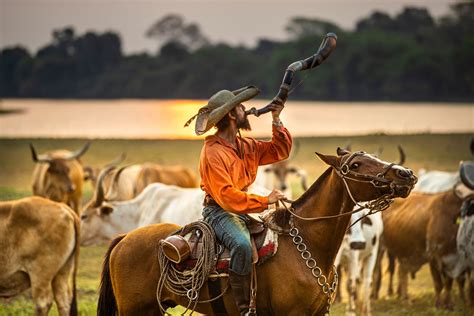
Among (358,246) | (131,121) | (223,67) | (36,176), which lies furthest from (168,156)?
(358,246)

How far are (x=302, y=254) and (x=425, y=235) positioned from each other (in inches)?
316

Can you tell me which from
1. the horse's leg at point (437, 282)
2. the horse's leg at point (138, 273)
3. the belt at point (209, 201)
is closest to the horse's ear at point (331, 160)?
the belt at point (209, 201)

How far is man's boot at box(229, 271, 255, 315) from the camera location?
25.7ft

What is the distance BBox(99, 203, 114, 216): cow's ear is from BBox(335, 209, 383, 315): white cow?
11.7 ft

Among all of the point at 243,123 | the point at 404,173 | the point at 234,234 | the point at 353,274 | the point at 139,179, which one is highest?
the point at 243,123

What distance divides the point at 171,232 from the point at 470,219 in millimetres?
6478

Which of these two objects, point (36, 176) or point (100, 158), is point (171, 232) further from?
point (100, 158)

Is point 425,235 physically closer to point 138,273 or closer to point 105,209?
point 105,209

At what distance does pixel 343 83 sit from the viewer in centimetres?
5356

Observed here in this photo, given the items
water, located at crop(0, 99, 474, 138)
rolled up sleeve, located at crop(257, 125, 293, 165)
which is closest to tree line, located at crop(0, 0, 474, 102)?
water, located at crop(0, 99, 474, 138)

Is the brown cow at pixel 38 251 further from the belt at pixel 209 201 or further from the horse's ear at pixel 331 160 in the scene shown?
the horse's ear at pixel 331 160

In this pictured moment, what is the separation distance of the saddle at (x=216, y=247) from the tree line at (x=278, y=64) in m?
42.0

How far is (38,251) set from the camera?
455 inches

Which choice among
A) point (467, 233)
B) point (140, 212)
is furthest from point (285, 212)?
point (140, 212)
